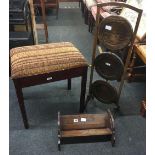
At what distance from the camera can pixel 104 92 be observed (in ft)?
6.01

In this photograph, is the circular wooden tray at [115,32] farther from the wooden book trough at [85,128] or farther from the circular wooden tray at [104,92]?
the wooden book trough at [85,128]

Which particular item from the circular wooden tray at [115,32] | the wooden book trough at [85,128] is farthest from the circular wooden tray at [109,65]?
the wooden book trough at [85,128]

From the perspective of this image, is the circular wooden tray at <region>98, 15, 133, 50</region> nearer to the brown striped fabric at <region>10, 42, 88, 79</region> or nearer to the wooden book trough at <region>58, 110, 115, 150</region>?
the brown striped fabric at <region>10, 42, 88, 79</region>

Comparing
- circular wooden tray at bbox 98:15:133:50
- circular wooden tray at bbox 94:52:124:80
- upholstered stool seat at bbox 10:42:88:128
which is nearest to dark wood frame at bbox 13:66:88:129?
upholstered stool seat at bbox 10:42:88:128

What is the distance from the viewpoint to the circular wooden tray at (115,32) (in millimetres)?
1446

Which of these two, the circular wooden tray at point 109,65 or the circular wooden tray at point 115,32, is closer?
the circular wooden tray at point 115,32

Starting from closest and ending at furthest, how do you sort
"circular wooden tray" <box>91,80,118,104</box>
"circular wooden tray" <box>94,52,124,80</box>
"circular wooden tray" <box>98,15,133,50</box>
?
"circular wooden tray" <box>98,15,133,50</box>
"circular wooden tray" <box>94,52,124,80</box>
"circular wooden tray" <box>91,80,118,104</box>

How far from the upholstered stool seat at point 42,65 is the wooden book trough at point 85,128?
0.90 ft

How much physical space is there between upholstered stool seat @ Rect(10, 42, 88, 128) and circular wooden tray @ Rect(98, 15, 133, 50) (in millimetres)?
235

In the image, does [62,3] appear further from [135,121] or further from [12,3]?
[135,121]

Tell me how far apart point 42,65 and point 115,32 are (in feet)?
1.81

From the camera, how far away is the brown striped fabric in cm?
148

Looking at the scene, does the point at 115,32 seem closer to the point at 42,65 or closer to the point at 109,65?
the point at 109,65

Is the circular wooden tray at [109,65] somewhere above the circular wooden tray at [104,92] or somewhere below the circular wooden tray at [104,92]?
above
